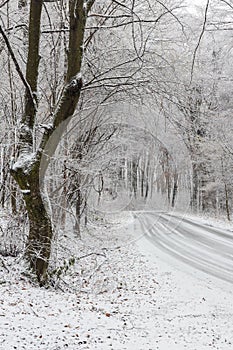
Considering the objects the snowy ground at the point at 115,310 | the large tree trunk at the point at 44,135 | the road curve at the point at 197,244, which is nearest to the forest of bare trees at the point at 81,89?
the large tree trunk at the point at 44,135

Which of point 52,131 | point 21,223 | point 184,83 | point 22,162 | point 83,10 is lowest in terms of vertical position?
point 21,223

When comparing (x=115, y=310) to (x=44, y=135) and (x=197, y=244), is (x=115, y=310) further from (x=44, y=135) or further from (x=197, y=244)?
(x=197, y=244)

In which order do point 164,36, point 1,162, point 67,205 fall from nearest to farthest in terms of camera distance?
point 164,36 < point 1,162 < point 67,205

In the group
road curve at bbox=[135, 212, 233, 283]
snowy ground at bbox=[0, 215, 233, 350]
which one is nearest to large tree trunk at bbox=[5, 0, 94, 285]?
snowy ground at bbox=[0, 215, 233, 350]

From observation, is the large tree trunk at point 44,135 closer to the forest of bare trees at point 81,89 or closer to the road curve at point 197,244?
the forest of bare trees at point 81,89

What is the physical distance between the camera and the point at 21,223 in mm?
7129

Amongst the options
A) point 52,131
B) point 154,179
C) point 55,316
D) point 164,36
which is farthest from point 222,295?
point 154,179

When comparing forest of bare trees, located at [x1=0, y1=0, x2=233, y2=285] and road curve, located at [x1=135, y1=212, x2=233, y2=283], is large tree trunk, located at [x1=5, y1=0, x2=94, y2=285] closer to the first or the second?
forest of bare trees, located at [x1=0, y1=0, x2=233, y2=285]

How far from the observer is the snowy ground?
12.9ft

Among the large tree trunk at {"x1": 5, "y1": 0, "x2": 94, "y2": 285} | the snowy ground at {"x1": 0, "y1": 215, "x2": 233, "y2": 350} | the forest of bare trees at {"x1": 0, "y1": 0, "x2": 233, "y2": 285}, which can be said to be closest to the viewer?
the snowy ground at {"x1": 0, "y1": 215, "x2": 233, "y2": 350}

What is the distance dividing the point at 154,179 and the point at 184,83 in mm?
11503

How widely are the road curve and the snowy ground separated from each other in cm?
92

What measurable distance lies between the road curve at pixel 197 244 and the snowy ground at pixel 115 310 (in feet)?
3.03

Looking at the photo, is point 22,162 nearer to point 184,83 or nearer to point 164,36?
point 184,83
